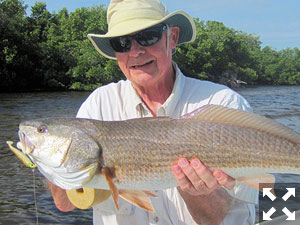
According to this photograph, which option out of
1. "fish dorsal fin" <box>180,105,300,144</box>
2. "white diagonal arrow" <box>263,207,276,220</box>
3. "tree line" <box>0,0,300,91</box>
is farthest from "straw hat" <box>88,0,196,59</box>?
"tree line" <box>0,0,300,91</box>

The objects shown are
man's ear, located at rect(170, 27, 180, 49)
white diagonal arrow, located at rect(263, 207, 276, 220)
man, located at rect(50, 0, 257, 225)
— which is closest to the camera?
man, located at rect(50, 0, 257, 225)

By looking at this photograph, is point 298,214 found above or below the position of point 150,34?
below

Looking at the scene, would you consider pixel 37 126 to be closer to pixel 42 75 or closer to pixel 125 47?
pixel 125 47

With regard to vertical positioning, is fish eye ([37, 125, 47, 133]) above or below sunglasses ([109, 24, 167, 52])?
below

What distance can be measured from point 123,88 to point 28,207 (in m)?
4.42

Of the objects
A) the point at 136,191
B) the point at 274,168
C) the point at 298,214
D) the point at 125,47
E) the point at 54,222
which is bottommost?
the point at 54,222

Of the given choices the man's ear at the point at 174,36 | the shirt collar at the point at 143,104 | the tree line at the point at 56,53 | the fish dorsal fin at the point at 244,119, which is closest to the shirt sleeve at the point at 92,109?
the shirt collar at the point at 143,104

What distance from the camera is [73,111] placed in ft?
60.4

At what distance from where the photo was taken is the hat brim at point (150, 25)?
2918 millimetres

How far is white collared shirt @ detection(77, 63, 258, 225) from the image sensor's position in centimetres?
290

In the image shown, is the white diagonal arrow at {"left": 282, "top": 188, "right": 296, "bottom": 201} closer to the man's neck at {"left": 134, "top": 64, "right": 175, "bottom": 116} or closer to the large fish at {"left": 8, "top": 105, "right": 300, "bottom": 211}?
the man's neck at {"left": 134, "top": 64, "right": 175, "bottom": 116}

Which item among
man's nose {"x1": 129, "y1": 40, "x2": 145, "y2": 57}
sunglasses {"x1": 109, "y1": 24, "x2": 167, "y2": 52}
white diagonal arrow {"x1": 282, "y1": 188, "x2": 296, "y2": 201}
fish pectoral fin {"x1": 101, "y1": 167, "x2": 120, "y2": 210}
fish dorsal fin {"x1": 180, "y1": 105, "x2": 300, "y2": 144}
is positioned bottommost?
white diagonal arrow {"x1": 282, "y1": 188, "x2": 296, "y2": 201}

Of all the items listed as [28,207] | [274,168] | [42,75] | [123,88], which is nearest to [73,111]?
[28,207]

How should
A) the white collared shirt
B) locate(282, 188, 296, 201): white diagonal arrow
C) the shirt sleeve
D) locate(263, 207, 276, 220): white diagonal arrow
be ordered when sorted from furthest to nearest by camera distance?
locate(282, 188, 296, 201): white diagonal arrow → locate(263, 207, 276, 220): white diagonal arrow → the shirt sleeve → the white collared shirt
